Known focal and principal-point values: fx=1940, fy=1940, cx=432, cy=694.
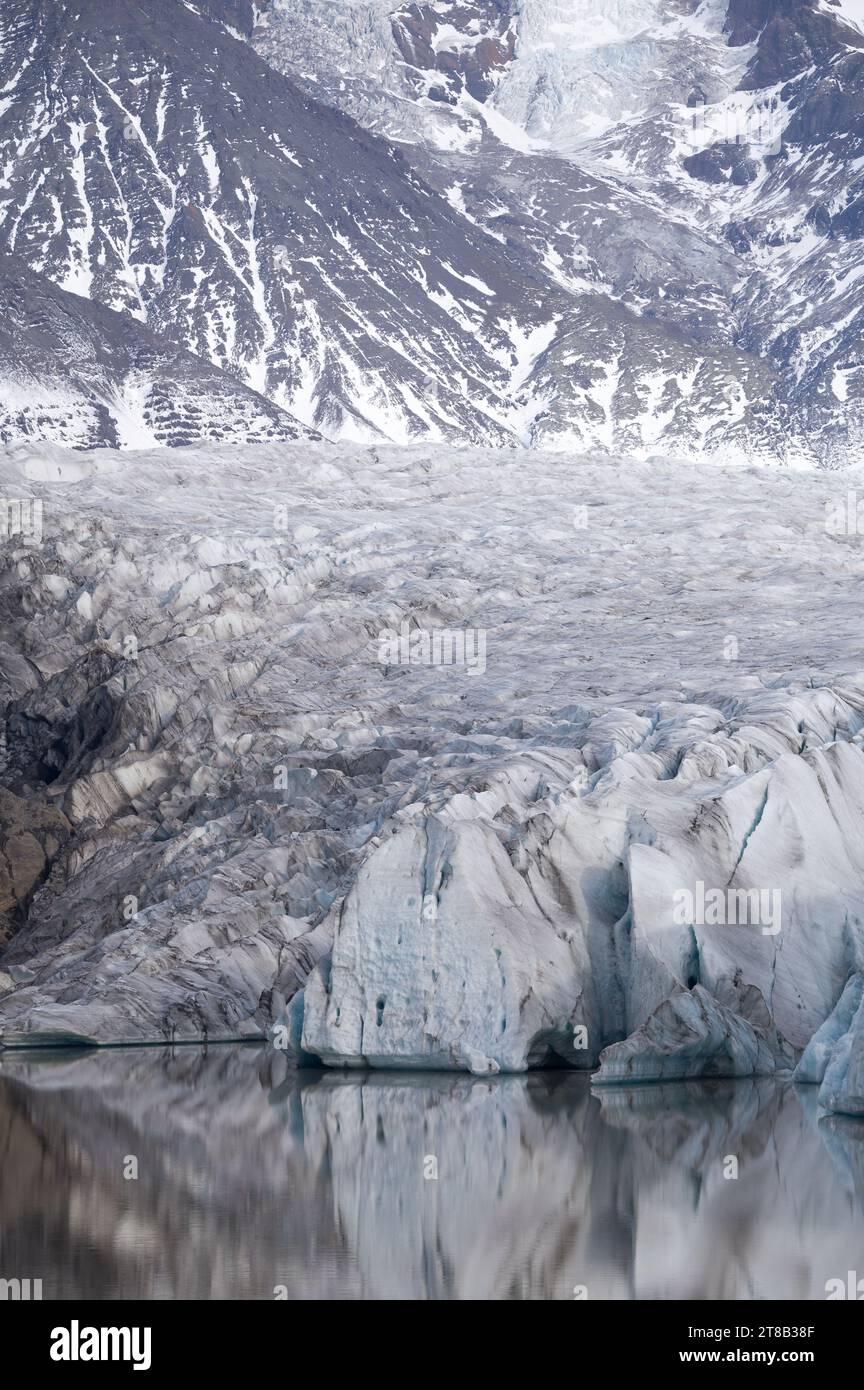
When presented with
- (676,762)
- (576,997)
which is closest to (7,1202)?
(576,997)

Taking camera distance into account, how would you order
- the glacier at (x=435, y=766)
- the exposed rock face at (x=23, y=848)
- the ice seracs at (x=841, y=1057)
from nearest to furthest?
the ice seracs at (x=841, y=1057) < the glacier at (x=435, y=766) < the exposed rock face at (x=23, y=848)

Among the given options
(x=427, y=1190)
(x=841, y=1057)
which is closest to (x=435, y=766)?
(x=841, y=1057)

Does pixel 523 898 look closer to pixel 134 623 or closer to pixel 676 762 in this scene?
pixel 676 762

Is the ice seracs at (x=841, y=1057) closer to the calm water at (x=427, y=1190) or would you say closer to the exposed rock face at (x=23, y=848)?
the calm water at (x=427, y=1190)

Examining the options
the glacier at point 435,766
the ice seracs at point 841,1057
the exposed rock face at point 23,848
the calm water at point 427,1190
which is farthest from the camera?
the exposed rock face at point 23,848

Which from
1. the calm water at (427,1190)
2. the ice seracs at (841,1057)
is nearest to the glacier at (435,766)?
the ice seracs at (841,1057)

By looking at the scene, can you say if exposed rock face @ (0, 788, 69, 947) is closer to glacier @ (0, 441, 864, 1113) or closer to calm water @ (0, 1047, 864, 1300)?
glacier @ (0, 441, 864, 1113)
